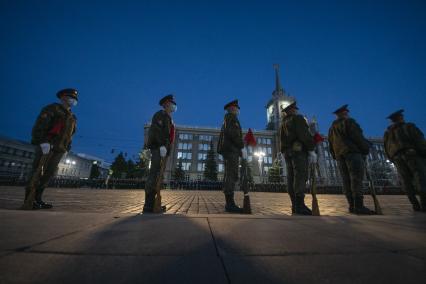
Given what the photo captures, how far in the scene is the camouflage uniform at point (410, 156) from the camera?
4.19 m

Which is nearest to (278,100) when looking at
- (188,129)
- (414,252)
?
(188,129)

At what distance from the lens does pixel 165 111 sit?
13.3ft

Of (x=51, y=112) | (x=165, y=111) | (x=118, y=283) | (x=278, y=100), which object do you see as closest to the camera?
(x=118, y=283)

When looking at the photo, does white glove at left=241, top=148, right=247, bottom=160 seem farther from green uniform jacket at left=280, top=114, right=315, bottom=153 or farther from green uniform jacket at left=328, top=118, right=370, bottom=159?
green uniform jacket at left=328, top=118, right=370, bottom=159

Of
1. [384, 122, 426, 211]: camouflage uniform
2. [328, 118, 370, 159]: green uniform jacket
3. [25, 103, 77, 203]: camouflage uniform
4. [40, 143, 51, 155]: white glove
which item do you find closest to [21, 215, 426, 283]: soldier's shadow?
[40, 143, 51, 155]: white glove

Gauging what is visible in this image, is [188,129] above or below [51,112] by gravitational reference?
above

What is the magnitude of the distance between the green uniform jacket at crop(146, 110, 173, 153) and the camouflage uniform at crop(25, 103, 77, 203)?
5.51 ft

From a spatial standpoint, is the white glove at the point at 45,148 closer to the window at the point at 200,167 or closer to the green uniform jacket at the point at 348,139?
the green uniform jacket at the point at 348,139

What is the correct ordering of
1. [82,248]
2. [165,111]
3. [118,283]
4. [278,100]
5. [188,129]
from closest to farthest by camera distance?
1. [118,283]
2. [82,248]
3. [165,111]
4. [188,129]
5. [278,100]

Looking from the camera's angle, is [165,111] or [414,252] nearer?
[414,252]

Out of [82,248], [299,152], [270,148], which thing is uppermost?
[270,148]

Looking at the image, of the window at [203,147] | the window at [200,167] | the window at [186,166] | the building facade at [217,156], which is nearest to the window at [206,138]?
the building facade at [217,156]

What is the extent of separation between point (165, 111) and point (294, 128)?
8.71ft

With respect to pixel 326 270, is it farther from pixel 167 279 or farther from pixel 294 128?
pixel 294 128
